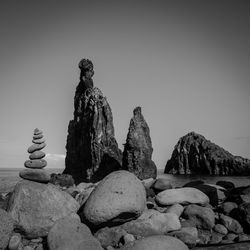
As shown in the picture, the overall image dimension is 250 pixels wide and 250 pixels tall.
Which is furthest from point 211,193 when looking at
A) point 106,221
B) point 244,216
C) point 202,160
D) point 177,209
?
point 202,160

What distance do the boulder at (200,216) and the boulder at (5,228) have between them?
6293 millimetres

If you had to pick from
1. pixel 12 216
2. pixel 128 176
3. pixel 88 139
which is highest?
pixel 88 139

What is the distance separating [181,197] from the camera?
1111cm

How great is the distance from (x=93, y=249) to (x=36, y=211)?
10.1 feet

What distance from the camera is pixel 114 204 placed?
27.0ft

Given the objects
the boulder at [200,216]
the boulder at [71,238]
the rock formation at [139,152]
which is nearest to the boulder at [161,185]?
the boulder at [200,216]

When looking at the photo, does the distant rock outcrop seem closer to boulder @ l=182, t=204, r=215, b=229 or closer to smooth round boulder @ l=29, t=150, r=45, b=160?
boulder @ l=182, t=204, r=215, b=229

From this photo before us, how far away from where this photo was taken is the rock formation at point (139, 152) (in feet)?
214

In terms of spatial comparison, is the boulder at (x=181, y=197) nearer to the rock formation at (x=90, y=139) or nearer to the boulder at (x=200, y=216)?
the boulder at (x=200, y=216)

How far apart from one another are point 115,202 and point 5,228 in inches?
137

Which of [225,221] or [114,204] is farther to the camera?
[225,221]

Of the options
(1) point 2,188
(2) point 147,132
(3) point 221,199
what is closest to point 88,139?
(2) point 147,132

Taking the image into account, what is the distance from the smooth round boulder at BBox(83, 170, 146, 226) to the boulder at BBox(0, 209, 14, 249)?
7.65 ft

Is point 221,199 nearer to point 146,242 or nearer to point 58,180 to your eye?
point 146,242
